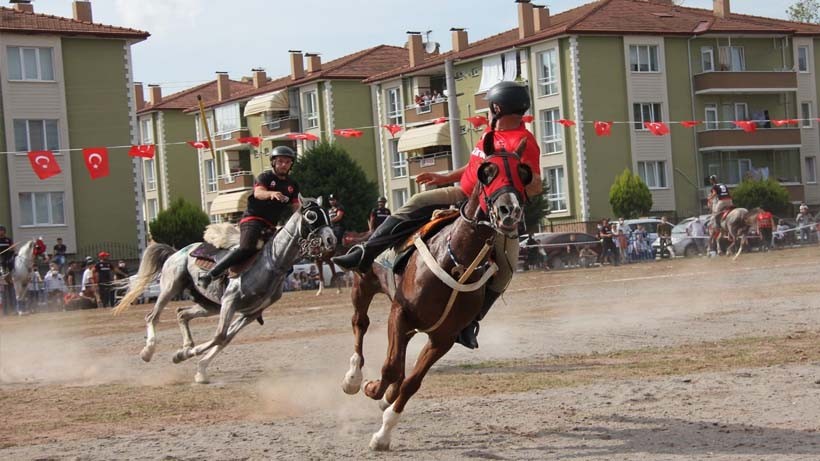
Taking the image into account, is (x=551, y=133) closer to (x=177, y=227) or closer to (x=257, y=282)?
(x=177, y=227)

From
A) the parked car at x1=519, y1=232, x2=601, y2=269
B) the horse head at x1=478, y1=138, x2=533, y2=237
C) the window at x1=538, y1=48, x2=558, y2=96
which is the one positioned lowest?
the parked car at x1=519, y1=232, x2=601, y2=269

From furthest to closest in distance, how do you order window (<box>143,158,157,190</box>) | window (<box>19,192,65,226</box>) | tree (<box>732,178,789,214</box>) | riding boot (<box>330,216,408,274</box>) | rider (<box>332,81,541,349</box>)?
window (<box>143,158,157,190</box>) < tree (<box>732,178,789,214</box>) < window (<box>19,192,65,226</box>) < riding boot (<box>330,216,408,274</box>) < rider (<box>332,81,541,349</box>)

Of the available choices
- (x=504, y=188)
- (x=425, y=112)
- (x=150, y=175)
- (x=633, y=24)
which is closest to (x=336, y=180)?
(x=425, y=112)

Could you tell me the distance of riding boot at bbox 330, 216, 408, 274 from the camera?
10180 mm

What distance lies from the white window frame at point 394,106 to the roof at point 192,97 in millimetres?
18306

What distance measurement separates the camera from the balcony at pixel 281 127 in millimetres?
82188

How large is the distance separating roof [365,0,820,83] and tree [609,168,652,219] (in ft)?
29.5

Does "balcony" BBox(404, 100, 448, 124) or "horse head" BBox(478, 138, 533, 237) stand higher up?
"balcony" BBox(404, 100, 448, 124)

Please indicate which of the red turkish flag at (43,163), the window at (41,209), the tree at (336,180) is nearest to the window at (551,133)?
the tree at (336,180)

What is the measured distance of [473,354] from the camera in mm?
14945

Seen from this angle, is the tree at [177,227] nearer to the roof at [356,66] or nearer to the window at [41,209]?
the window at [41,209]

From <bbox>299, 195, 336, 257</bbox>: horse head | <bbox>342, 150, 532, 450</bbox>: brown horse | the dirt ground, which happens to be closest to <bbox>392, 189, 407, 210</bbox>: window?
the dirt ground

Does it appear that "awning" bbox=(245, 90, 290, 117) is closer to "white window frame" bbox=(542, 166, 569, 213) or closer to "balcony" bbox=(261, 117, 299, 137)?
"balcony" bbox=(261, 117, 299, 137)

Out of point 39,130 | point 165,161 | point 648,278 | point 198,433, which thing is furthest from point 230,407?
point 165,161
